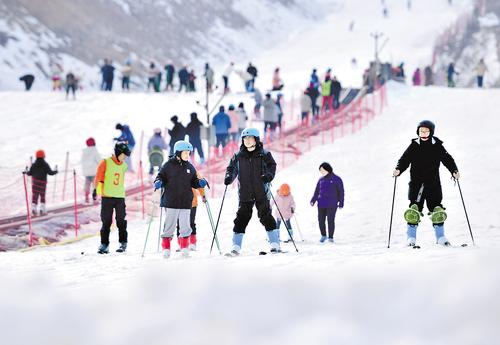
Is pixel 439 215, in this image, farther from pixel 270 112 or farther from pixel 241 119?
pixel 270 112

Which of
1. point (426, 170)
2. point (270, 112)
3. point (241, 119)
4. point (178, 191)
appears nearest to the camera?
point (178, 191)

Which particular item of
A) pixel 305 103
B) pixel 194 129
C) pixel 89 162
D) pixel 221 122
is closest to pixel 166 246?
pixel 89 162

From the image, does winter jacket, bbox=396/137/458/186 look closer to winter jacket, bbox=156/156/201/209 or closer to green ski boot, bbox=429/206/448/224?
green ski boot, bbox=429/206/448/224

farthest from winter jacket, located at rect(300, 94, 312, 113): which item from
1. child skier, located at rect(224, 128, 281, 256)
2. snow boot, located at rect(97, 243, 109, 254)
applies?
child skier, located at rect(224, 128, 281, 256)

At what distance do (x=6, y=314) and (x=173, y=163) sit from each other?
407cm

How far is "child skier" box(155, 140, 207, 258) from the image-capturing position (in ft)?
33.5

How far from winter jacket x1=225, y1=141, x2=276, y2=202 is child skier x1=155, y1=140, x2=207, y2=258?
21.6 inches

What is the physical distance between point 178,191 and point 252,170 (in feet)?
3.01

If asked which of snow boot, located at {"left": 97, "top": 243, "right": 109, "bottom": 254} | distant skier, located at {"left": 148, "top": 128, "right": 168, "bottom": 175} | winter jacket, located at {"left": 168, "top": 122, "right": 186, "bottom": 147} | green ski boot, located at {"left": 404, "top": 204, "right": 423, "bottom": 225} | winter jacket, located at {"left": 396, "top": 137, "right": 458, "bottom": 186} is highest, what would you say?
winter jacket, located at {"left": 168, "top": 122, "right": 186, "bottom": 147}

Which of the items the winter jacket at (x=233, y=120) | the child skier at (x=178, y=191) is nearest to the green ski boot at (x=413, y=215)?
the child skier at (x=178, y=191)

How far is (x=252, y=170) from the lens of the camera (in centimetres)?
991

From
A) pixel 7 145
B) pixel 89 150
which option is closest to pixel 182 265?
pixel 89 150

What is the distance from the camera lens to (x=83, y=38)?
6372cm

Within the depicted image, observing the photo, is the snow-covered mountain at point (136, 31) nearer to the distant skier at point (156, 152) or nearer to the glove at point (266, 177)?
the distant skier at point (156, 152)
